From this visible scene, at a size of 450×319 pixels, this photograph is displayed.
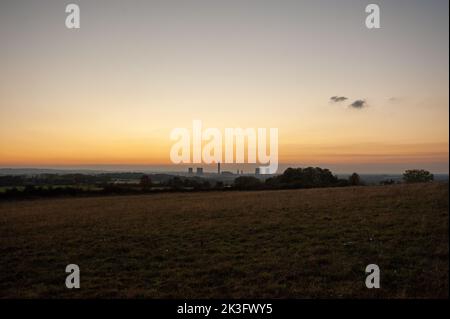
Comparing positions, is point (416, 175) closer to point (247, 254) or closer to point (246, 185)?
point (246, 185)

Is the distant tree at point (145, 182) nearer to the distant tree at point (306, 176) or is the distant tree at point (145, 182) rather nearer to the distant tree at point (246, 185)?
the distant tree at point (246, 185)

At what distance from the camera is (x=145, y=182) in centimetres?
8119

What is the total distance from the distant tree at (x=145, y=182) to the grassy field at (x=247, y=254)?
52417 millimetres

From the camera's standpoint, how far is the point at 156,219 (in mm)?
25891

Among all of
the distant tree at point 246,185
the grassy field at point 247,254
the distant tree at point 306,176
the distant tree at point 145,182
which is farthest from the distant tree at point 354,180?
the grassy field at point 247,254

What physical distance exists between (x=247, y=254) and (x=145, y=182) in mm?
68646

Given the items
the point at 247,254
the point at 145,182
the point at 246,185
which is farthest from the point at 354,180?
the point at 247,254

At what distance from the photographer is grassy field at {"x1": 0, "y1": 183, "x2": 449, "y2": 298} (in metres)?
11.3

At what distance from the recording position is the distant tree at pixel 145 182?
77.5 metres

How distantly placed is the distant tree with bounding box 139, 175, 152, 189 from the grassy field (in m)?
52.4

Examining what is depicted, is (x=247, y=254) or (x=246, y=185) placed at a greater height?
(x=247, y=254)
